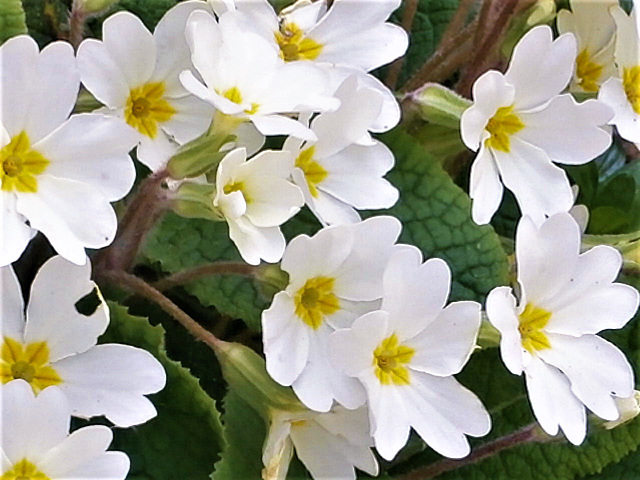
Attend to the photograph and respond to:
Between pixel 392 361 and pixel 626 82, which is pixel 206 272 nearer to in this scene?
pixel 392 361

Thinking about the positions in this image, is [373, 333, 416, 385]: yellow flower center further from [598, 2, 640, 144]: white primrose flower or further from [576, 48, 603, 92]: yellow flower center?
[576, 48, 603, 92]: yellow flower center

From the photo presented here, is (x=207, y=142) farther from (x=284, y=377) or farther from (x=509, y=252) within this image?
(x=509, y=252)

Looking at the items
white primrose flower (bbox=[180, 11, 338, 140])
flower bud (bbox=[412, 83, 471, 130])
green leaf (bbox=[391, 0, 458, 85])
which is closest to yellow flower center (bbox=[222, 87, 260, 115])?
white primrose flower (bbox=[180, 11, 338, 140])

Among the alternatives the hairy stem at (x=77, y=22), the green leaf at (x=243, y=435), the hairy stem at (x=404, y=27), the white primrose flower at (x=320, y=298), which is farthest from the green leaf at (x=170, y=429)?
the hairy stem at (x=404, y=27)

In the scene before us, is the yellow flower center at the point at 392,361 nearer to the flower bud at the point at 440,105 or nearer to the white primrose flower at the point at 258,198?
the white primrose flower at the point at 258,198

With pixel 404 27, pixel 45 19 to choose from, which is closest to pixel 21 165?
pixel 45 19

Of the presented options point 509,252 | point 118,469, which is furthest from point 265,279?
point 509,252
